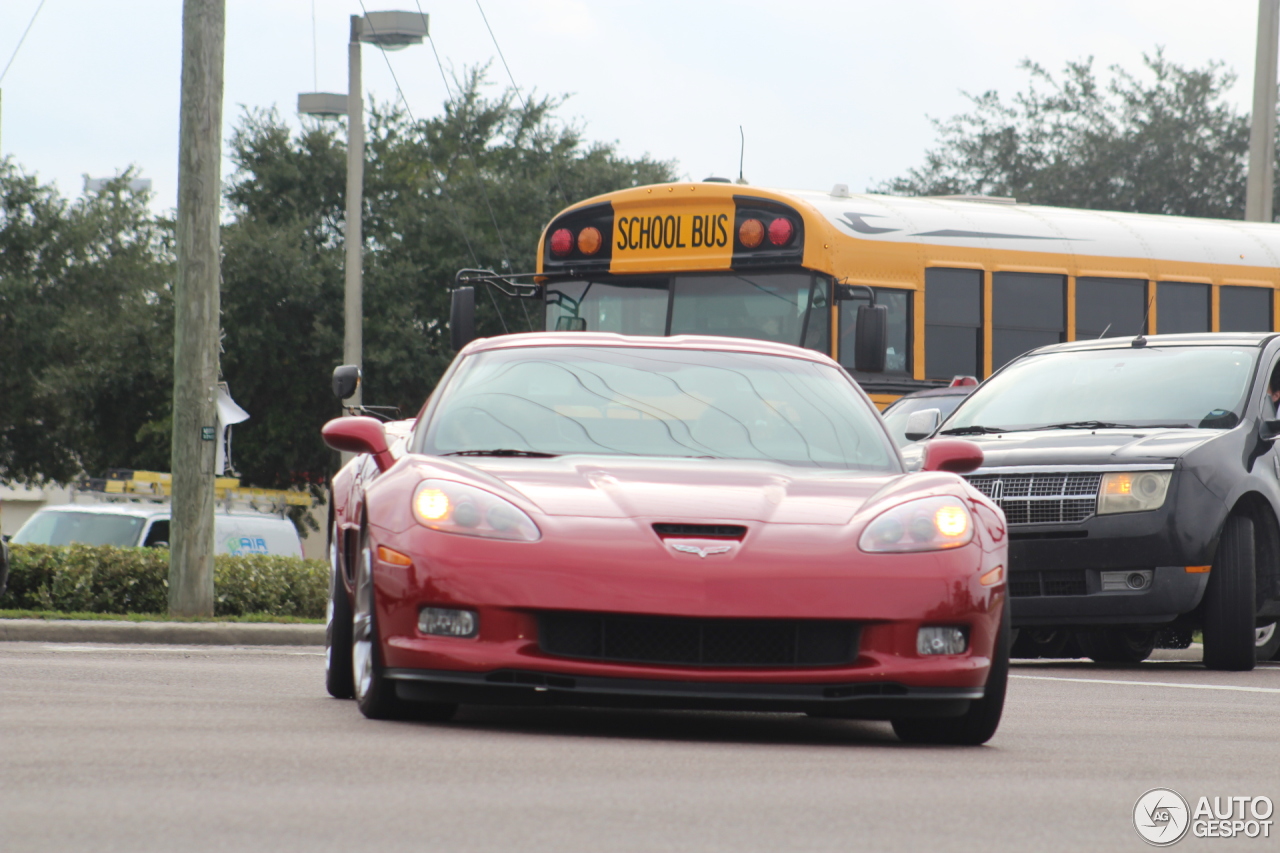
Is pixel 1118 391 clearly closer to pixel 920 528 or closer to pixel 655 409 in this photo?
pixel 655 409

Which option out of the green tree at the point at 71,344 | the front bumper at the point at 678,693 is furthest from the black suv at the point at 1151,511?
the green tree at the point at 71,344

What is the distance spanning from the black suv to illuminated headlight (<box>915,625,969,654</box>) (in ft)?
15.1

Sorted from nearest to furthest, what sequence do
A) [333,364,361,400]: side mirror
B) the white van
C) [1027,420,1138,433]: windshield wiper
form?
[333,364,361,400]: side mirror
[1027,420,1138,433]: windshield wiper
the white van

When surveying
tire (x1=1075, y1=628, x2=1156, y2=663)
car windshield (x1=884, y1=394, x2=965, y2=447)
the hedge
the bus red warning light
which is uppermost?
the bus red warning light

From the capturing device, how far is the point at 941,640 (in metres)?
6.45

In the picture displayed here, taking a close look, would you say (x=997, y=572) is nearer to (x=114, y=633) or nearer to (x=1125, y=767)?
(x=1125, y=767)

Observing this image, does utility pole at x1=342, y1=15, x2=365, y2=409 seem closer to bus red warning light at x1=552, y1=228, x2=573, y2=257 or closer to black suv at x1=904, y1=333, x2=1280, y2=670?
bus red warning light at x1=552, y1=228, x2=573, y2=257

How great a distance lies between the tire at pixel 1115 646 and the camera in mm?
12727

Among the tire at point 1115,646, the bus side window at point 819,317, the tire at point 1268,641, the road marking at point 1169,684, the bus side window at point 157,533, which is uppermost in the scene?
the bus side window at point 819,317

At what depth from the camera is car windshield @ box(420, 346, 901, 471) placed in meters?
7.23

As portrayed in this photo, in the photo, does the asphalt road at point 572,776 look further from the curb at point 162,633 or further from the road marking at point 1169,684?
the curb at point 162,633

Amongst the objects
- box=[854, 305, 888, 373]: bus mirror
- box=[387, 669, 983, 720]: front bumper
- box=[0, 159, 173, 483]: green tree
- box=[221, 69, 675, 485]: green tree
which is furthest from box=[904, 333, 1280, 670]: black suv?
box=[0, 159, 173, 483]: green tree

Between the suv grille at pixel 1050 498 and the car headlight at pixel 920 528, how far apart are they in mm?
4469

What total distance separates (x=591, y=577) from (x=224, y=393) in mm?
11016
